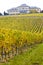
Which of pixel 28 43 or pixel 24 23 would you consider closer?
pixel 28 43

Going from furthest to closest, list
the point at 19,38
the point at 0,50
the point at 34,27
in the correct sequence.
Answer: the point at 34,27, the point at 19,38, the point at 0,50

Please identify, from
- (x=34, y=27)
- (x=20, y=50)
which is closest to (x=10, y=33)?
(x=20, y=50)

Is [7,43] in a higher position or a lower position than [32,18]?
higher

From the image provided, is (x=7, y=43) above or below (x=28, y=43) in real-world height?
above

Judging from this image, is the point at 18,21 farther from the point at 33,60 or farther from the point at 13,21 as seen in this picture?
the point at 33,60

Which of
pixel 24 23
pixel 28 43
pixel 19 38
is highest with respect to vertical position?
pixel 19 38

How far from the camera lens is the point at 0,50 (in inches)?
903

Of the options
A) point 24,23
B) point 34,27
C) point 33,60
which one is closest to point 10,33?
point 33,60

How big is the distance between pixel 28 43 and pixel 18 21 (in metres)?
28.7

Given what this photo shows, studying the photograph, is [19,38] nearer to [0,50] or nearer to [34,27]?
[0,50]

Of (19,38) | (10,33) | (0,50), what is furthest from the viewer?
(19,38)

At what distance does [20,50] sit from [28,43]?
4886 millimetres

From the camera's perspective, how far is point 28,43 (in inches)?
1357

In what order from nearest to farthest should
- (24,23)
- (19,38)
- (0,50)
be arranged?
1. (0,50)
2. (19,38)
3. (24,23)
